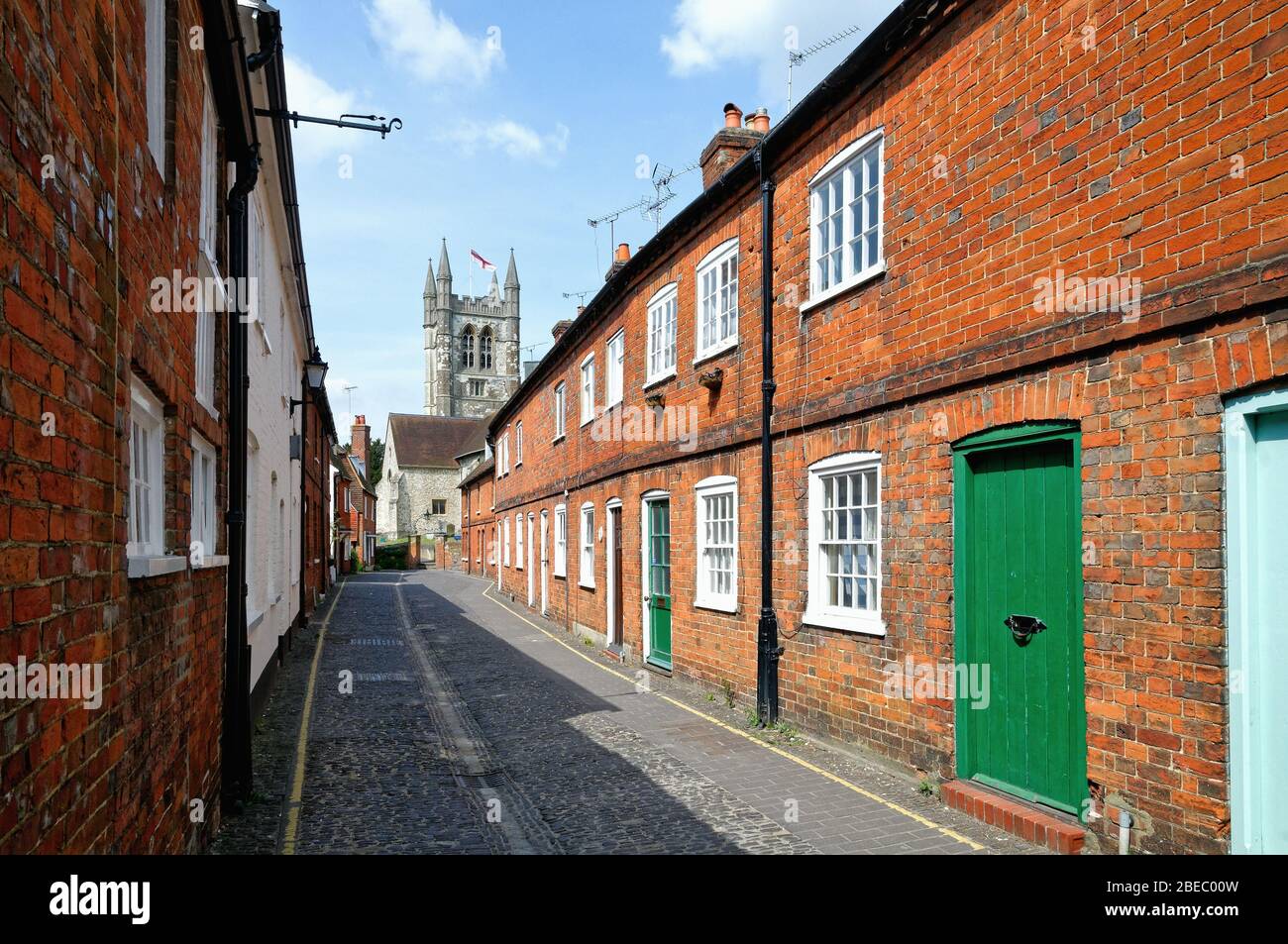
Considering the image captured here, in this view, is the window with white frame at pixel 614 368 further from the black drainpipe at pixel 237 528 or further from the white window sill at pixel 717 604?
the black drainpipe at pixel 237 528

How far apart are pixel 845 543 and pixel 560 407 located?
13502 mm

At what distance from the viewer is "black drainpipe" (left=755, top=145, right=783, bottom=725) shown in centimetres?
959

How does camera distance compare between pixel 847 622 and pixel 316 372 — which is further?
pixel 316 372

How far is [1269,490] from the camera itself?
4676mm

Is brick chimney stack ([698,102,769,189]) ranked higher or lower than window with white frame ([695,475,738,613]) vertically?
higher

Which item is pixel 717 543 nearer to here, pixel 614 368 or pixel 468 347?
pixel 614 368

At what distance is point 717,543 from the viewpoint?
1160 centimetres

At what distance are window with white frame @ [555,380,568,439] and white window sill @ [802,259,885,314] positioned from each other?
12.0 m

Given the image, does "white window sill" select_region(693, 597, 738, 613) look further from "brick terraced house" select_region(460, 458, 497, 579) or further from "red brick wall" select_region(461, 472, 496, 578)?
"red brick wall" select_region(461, 472, 496, 578)

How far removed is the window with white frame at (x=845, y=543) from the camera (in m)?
8.24

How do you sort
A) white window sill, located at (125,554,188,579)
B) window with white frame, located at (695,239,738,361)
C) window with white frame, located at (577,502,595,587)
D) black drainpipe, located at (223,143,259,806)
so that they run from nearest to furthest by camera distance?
white window sill, located at (125,554,188,579), black drainpipe, located at (223,143,259,806), window with white frame, located at (695,239,738,361), window with white frame, located at (577,502,595,587)

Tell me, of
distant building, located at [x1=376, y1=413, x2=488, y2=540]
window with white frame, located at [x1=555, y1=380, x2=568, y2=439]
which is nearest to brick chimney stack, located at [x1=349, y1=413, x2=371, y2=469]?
distant building, located at [x1=376, y1=413, x2=488, y2=540]

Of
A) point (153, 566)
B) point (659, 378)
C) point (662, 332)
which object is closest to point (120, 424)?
point (153, 566)

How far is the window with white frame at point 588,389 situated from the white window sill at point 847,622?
942 cm
